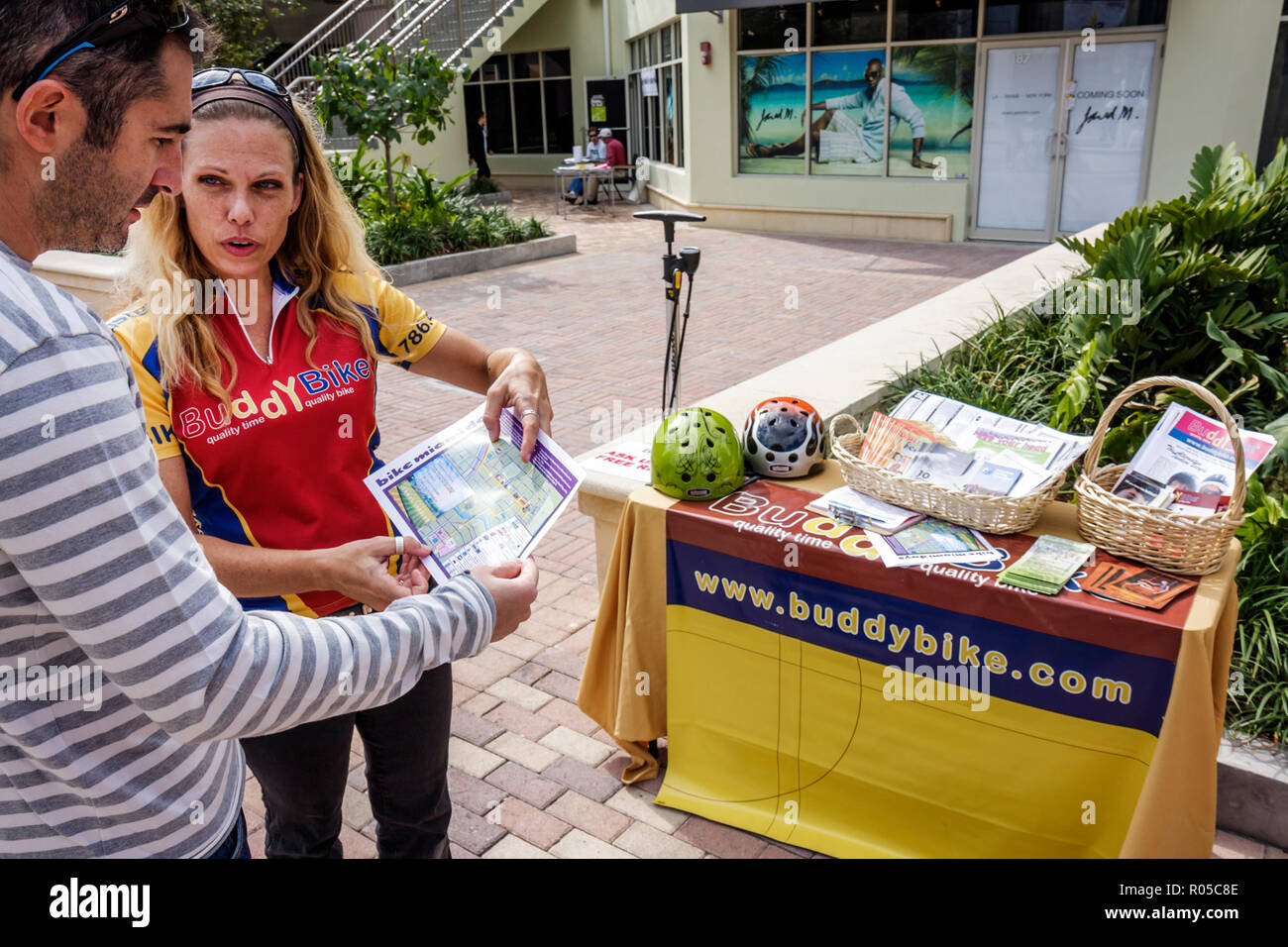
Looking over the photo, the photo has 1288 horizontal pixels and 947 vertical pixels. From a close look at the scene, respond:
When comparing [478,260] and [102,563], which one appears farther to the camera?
[478,260]

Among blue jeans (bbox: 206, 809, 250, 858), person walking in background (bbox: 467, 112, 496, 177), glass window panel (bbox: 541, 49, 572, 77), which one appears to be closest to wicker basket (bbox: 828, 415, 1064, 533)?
blue jeans (bbox: 206, 809, 250, 858)

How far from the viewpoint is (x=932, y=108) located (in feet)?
46.5

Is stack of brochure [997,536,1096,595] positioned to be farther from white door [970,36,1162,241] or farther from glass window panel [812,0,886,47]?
glass window panel [812,0,886,47]

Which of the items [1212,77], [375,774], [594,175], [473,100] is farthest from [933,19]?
[473,100]

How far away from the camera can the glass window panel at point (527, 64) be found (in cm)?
2430

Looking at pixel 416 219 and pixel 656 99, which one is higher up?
pixel 656 99

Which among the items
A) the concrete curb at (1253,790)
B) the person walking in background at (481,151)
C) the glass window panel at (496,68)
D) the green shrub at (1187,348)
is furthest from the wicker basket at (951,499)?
the glass window panel at (496,68)

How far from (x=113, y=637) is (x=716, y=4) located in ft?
48.7

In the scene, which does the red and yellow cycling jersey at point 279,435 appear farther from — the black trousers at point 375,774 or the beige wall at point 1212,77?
the beige wall at point 1212,77

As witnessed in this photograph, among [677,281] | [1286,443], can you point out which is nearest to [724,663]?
[677,281]

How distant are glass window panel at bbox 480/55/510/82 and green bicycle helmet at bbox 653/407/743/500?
2434cm

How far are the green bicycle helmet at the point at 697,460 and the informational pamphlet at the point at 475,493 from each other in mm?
924

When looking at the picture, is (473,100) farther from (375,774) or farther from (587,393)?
(375,774)

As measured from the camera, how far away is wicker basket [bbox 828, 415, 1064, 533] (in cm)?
269
